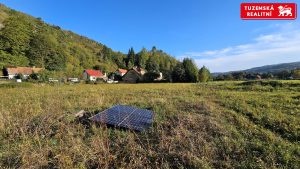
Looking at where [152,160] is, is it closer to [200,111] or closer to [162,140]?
[162,140]

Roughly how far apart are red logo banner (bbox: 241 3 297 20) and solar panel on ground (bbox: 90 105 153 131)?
8.31m

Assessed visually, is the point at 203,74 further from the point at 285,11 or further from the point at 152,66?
the point at 285,11

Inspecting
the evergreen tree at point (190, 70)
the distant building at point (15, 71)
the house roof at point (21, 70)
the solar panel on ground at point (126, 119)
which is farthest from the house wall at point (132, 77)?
the solar panel on ground at point (126, 119)

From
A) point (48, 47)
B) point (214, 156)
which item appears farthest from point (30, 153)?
point (48, 47)

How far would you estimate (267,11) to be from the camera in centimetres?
1011

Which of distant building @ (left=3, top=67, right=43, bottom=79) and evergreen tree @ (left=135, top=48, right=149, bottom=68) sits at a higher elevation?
evergreen tree @ (left=135, top=48, right=149, bottom=68)

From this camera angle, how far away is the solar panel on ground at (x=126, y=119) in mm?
5270

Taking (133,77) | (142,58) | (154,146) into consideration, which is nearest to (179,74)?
(133,77)

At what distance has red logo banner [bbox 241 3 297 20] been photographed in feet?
33.1

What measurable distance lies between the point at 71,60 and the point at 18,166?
277 feet

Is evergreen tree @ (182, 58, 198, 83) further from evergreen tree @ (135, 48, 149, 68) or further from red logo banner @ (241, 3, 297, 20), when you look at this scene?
evergreen tree @ (135, 48, 149, 68)

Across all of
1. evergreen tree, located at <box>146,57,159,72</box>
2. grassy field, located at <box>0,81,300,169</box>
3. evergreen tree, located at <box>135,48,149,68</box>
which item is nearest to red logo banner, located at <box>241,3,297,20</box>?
grassy field, located at <box>0,81,300,169</box>

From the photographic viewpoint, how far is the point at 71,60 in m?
80.3

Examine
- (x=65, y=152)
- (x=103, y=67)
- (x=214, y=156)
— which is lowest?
(x=214, y=156)
